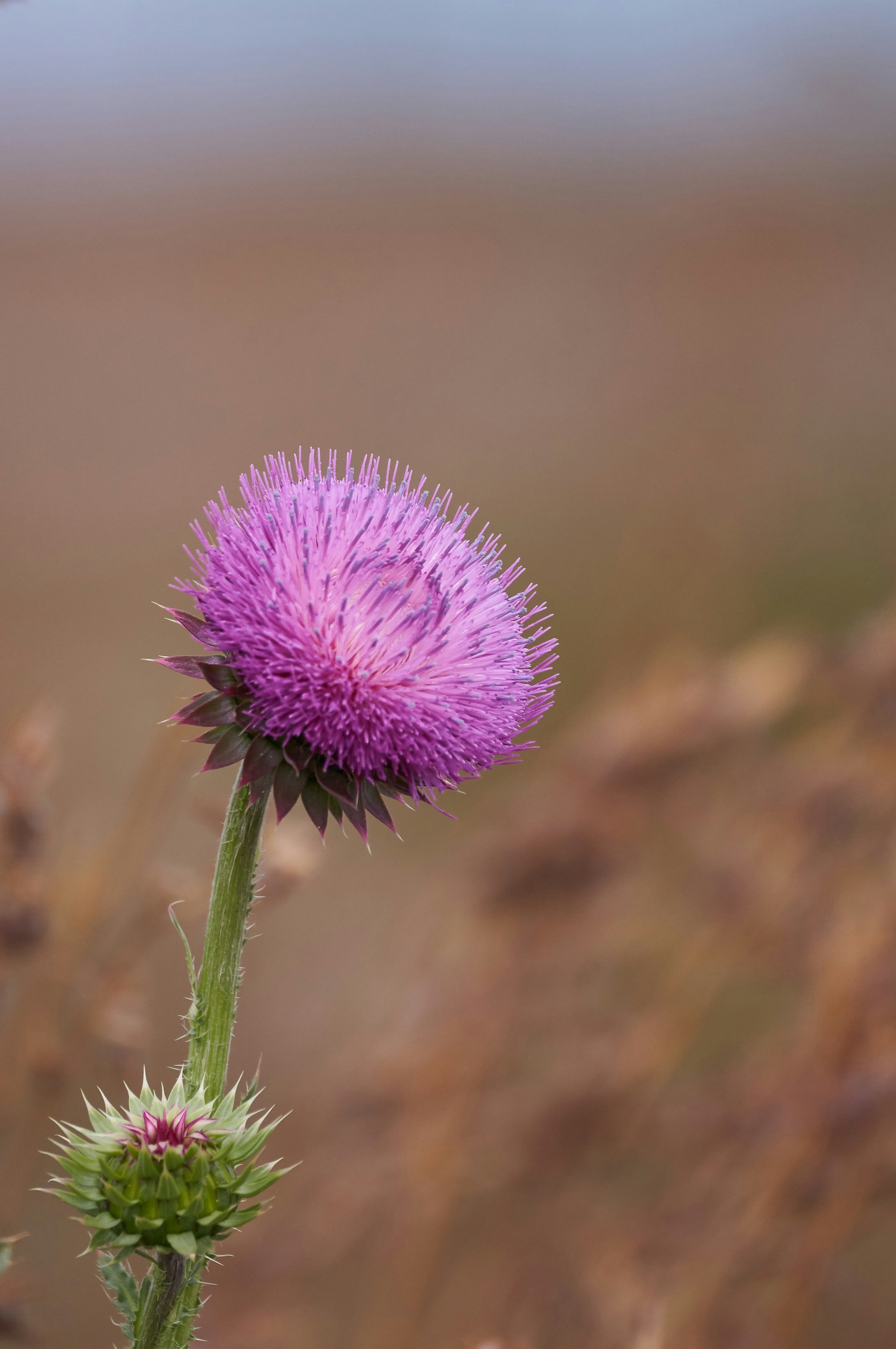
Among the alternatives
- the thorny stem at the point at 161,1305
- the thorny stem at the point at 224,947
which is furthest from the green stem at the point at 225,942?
the thorny stem at the point at 161,1305

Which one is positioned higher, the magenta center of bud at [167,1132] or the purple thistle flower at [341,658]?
the purple thistle flower at [341,658]

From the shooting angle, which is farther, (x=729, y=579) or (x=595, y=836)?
(x=729, y=579)

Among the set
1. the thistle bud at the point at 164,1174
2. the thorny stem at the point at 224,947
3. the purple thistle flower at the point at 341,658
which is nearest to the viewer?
the thistle bud at the point at 164,1174

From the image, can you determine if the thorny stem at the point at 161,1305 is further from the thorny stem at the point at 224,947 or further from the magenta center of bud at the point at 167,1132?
the magenta center of bud at the point at 167,1132

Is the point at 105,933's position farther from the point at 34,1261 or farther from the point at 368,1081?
the point at 34,1261

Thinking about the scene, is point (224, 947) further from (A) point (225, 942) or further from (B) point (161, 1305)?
(B) point (161, 1305)

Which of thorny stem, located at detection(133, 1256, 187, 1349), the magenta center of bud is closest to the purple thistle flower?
the magenta center of bud


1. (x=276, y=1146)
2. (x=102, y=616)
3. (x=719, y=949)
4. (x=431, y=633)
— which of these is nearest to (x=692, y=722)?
(x=719, y=949)
